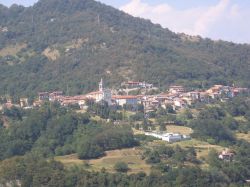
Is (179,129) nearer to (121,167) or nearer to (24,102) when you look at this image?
(121,167)

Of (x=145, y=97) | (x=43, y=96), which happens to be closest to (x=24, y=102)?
(x=43, y=96)

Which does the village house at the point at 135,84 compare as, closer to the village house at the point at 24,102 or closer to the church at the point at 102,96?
the church at the point at 102,96

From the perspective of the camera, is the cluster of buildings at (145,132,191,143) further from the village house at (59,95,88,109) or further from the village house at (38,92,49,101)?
the village house at (38,92,49,101)

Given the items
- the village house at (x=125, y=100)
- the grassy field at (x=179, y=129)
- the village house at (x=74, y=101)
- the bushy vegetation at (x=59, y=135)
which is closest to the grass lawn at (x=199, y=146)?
the grassy field at (x=179, y=129)

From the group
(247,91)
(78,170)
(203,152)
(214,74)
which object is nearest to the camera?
(78,170)

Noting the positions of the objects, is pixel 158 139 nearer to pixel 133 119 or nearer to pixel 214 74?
pixel 133 119

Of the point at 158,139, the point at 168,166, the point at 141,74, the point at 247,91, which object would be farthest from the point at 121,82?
the point at 168,166

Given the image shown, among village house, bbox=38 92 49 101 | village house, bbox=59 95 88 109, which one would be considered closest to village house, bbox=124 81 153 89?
village house, bbox=59 95 88 109
